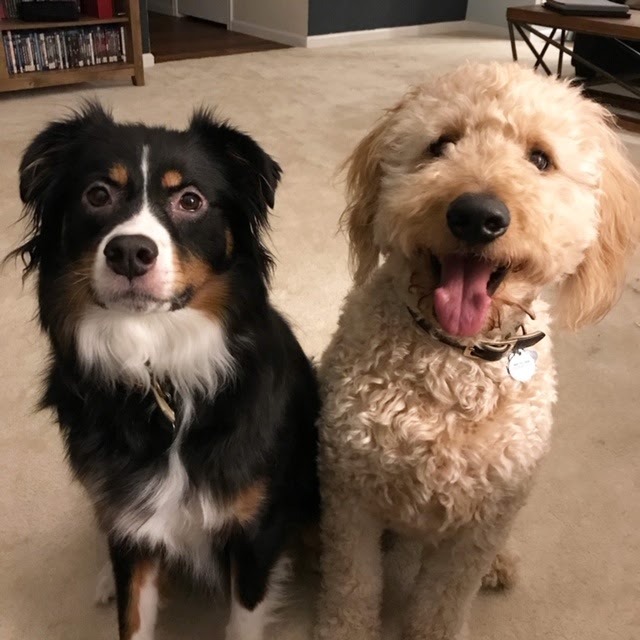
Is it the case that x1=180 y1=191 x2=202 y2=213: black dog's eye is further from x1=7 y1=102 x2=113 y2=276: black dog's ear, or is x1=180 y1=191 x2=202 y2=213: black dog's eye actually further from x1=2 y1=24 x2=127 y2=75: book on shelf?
x1=2 y1=24 x2=127 y2=75: book on shelf

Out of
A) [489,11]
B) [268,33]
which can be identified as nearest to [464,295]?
[268,33]

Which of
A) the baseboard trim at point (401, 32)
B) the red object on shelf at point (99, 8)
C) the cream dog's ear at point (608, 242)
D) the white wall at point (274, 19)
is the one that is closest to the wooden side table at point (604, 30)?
the baseboard trim at point (401, 32)

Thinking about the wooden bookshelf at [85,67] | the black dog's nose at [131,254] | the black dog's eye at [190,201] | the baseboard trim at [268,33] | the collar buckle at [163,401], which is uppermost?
the black dog's eye at [190,201]

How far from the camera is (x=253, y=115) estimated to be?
12.2ft

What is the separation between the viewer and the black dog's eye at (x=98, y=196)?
106 cm

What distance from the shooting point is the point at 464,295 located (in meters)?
1.03

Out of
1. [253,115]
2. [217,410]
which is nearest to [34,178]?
[217,410]

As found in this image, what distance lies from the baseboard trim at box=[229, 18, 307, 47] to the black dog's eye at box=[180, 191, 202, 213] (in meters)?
4.87

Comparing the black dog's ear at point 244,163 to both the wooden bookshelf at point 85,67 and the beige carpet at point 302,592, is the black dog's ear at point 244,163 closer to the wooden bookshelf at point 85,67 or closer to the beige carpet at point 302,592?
the beige carpet at point 302,592

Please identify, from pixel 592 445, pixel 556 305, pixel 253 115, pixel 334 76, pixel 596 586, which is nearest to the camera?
pixel 556 305

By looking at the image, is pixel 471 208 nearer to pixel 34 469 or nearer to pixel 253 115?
Result: pixel 34 469

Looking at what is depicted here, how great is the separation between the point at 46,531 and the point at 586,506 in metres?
1.20

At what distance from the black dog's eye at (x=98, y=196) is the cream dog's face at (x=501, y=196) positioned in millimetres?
427

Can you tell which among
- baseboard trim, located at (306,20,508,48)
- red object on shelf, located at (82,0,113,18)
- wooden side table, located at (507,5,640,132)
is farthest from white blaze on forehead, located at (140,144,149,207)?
baseboard trim, located at (306,20,508,48)
